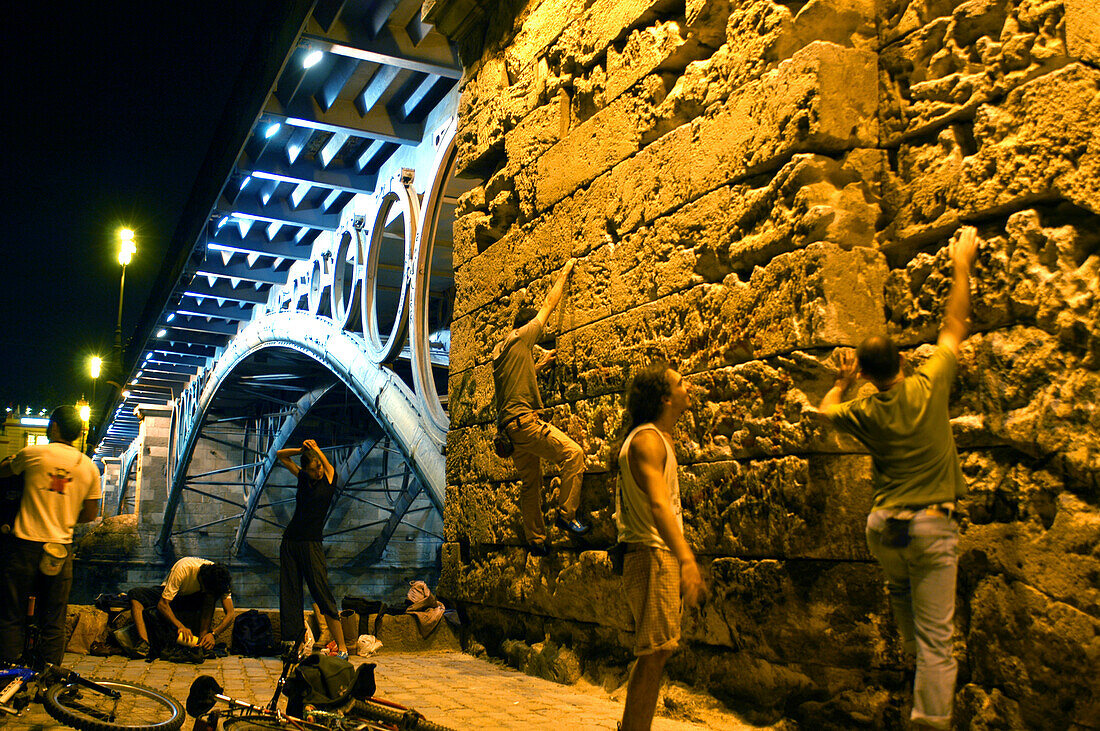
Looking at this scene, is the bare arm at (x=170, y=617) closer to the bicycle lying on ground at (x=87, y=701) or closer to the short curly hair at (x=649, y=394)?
the bicycle lying on ground at (x=87, y=701)

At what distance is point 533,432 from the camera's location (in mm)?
4867

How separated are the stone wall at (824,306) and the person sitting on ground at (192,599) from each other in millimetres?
2651

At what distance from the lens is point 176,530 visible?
102ft

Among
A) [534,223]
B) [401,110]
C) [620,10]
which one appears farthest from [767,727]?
[401,110]

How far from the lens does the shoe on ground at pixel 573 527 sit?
15.7 feet

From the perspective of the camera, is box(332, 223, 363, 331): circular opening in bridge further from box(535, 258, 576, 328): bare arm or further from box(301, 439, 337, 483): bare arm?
box(535, 258, 576, 328): bare arm

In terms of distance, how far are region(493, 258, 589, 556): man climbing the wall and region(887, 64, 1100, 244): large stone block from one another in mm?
2049

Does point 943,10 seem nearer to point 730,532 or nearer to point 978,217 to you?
point 978,217

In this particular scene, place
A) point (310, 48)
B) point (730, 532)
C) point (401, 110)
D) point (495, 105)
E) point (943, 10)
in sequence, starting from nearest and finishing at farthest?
point (943, 10) → point (730, 532) → point (495, 105) → point (310, 48) → point (401, 110)

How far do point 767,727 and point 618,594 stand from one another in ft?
3.58

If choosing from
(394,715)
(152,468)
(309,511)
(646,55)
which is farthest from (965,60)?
(152,468)

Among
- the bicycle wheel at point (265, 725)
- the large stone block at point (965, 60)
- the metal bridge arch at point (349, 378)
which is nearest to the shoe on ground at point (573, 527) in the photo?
the bicycle wheel at point (265, 725)

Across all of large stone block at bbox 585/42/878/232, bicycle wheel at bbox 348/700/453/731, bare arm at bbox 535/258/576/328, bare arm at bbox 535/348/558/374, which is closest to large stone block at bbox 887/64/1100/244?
large stone block at bbox 585/42/878/232

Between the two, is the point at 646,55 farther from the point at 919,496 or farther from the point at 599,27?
the point at 919,496
